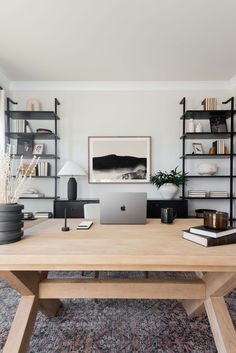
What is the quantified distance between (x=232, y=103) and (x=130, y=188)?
199 centimetres

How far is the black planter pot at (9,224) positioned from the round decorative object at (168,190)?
2.46 m


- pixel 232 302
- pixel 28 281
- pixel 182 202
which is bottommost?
pixel 232 302

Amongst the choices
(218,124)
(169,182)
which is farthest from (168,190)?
(218,124)

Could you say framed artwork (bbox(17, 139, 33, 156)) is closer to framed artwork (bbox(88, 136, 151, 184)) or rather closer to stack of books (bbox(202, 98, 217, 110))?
framed artwork (bbox(88, 136, 151, 184))

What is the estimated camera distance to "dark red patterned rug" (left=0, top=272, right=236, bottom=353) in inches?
51.5

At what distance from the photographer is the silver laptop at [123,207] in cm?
149

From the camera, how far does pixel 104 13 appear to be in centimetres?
204

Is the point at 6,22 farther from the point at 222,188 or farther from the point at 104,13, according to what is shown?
the point at 222,188

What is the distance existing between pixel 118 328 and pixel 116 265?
2.83 ft

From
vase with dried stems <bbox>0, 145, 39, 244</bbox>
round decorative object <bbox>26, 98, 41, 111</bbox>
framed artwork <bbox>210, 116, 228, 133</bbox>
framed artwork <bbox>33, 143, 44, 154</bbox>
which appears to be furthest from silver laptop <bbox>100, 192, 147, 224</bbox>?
round decorative object <bbox>26, 98, 41, 111</bbox>

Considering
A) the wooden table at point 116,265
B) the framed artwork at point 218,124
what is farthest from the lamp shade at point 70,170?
the framed artwork at point 218,124

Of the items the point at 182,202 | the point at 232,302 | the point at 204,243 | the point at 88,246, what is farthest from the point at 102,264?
the point at 182,202

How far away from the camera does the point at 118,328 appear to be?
4.83 ft

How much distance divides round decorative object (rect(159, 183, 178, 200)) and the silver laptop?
5.86ft
